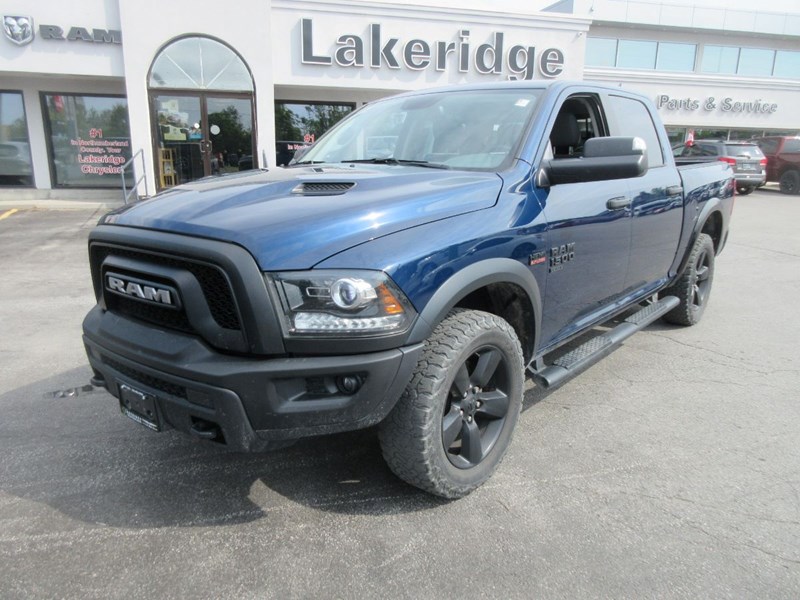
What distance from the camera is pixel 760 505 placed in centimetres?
269

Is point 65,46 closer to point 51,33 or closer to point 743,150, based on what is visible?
point 51,33

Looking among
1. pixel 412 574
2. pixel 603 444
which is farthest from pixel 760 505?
pixel 412 574

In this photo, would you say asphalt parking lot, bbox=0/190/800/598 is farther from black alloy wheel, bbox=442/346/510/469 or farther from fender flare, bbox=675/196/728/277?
fender flare, bbox=675/196/728/277

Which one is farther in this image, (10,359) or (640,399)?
(10,359)

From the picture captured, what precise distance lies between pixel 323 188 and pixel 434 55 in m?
14.5

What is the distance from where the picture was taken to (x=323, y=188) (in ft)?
8.55

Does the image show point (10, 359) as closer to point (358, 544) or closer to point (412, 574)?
point (358, 544)

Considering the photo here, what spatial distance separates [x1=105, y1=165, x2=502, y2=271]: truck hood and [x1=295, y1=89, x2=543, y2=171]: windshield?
283mm

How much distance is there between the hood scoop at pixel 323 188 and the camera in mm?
2523

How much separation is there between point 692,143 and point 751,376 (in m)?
16.5

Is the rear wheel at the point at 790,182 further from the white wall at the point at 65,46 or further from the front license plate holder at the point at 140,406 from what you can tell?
the front license plate holder at the point at 140,406

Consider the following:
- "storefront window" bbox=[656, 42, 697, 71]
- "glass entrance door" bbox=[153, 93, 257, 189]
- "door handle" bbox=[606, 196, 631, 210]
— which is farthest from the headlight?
"storefront window" bbox=[656, 42, 697, 71]

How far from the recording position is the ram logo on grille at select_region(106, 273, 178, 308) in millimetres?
2254

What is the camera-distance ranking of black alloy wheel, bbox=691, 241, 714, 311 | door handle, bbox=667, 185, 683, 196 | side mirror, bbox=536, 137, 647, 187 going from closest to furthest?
side mirror, bbox=536, 137, 647, 187, door handle, bbox=667, 185, 683, 196, black alloy wheel, bbox=691, 241, 714, 311
